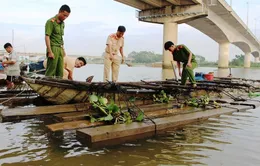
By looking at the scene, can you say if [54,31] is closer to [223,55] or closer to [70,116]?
[70,116]

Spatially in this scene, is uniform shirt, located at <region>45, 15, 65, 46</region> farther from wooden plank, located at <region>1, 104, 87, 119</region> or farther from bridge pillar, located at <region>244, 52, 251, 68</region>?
bridge pillar, located at <region>244, 52, 251, 68</region>

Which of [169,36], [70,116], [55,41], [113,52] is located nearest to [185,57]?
[113,52]

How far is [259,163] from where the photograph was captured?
330 centimetres

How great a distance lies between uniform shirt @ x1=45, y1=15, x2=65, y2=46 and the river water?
2059 millimetres

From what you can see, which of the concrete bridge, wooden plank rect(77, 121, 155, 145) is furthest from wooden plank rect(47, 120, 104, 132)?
the concrete bridge

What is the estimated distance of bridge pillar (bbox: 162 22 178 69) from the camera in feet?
94.2

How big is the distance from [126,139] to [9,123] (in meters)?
2.22

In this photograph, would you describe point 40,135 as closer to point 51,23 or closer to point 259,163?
point 51,23

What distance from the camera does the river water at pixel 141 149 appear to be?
3.24 meters

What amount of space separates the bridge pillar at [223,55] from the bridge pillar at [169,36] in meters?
17.8

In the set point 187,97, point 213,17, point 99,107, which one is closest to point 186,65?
point 187,97

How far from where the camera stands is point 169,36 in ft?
95.3

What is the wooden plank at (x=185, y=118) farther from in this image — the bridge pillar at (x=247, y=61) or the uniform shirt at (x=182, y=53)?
the bridge pillar at (x=247, y=61)

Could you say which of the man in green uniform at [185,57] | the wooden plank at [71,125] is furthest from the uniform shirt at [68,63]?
the wooden plank at [71,125]
